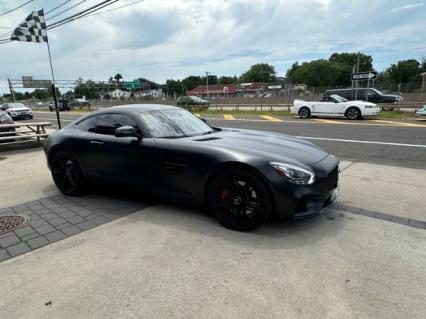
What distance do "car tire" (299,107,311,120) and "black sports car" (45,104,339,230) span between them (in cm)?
1302

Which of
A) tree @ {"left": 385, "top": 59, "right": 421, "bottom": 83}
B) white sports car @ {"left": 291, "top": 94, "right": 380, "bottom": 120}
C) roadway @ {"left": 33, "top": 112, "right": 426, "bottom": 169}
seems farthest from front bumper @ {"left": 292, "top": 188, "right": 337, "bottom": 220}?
tree @ {"left": 385, "top": 59, "right": 421, "bottom": 83}

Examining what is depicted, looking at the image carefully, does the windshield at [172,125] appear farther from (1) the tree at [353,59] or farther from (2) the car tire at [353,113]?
(1) the tree at [353,59]

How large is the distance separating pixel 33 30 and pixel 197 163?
31.5 feet

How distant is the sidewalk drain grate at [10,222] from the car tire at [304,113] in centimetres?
1489

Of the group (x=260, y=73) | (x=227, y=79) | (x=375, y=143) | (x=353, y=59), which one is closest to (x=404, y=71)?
(x=353, y=59)

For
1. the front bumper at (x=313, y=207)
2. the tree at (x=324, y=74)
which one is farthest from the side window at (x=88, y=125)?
the tree at (x=324, y=74)

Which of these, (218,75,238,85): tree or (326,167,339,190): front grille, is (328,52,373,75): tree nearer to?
(218,75,238,85): tree

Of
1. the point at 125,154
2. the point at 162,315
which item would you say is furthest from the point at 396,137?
the point at 162,315

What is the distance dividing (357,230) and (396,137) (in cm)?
733

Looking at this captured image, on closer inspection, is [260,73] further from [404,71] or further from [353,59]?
[404,71]

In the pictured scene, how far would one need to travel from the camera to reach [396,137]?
30.0ft

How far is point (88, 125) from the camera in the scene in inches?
174

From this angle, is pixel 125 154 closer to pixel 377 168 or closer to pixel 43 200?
pixel 43 200

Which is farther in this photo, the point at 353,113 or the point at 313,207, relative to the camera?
the point at 353,113
